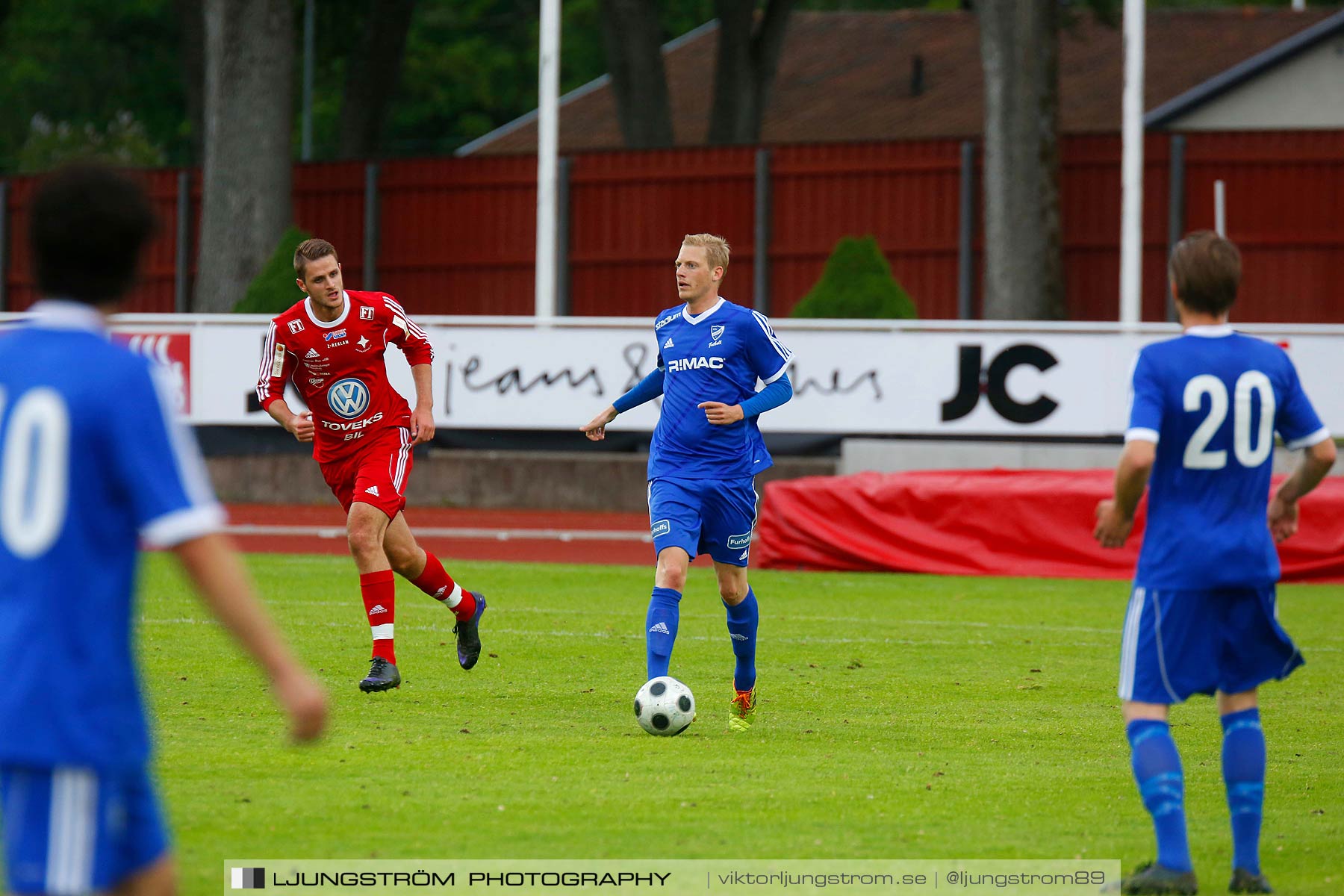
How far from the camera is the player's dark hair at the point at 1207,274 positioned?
5.08 meters

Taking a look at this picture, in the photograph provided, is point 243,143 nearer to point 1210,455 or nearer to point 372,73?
point 372,73

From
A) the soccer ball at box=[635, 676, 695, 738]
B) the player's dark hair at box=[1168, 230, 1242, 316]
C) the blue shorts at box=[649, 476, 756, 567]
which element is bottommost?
the soccer ball at box=[635, 676, 695, 738]

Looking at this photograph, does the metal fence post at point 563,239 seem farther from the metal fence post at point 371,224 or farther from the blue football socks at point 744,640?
the blue football socks at point 744,640

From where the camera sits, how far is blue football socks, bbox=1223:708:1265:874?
→ 5.19 meters

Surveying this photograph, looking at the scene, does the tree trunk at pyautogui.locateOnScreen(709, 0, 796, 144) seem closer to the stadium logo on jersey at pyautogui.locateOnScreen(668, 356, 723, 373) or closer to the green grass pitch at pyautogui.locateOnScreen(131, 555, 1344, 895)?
the green grass pitch at pyautogui.locateOnScreen(131, 555, 1344, 895)

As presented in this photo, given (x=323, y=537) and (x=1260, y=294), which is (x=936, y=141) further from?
(x=323, y=537)

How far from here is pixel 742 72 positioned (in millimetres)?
35188

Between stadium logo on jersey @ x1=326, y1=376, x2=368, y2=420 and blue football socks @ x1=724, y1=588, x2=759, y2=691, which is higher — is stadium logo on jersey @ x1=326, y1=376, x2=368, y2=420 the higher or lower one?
the higher one

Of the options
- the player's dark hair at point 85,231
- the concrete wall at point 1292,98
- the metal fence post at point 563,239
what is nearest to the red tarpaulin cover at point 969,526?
the player's dark hair at point 85,231

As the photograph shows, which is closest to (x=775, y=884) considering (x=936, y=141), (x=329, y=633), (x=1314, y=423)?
(x=1314, y=423)

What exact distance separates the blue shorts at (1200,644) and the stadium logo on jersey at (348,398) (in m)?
4.99

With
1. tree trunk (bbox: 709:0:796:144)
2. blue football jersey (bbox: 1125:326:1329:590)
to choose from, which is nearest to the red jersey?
blue football jersey (bbox: 1125:326:1329:590)

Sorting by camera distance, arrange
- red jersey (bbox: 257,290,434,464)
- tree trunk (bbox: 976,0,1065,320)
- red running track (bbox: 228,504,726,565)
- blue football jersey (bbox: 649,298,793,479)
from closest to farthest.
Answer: blue football jersey (bbox: 649,298,793,479)
red jersey (bbox: 257,290,434,464)
red running track (bbox: 228,504,726,565)
tree trunk (bbox: 976,0,1065,320)

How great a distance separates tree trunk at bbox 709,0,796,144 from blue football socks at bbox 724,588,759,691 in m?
27.4
